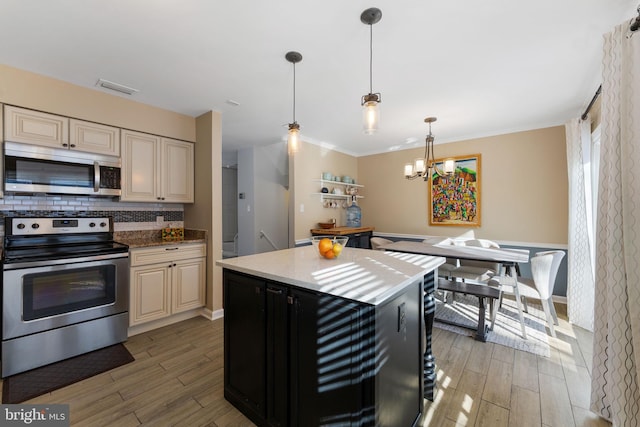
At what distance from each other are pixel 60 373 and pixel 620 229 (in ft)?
12.5

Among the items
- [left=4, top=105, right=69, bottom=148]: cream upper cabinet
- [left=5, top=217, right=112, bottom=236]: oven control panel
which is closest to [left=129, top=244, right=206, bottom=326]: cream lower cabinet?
[left=5, top=217, right=112, bottom=236]: oven control panel

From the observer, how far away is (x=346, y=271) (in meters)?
1.49

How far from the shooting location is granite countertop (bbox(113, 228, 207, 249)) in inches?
115

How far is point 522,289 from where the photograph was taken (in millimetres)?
2764

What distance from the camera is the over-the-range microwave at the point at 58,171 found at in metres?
2.26

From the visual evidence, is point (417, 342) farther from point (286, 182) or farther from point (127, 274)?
point (286, 182)

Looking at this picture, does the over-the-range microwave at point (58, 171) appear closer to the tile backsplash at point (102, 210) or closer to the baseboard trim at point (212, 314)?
the tile backsplash at point (102, 210)

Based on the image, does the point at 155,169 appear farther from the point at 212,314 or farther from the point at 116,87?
the point at 212,314

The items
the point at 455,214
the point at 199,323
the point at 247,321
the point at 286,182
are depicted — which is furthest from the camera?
the point at 286,182

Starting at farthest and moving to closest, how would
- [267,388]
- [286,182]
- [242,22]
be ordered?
[286,182], [242,22], [267,388]

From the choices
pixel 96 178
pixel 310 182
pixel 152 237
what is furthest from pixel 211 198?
pixel 310 182

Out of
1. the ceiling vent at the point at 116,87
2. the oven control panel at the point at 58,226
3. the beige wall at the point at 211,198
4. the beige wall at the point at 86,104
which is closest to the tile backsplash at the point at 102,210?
the oven control panel at the point at 58,226

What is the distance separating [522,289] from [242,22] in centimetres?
344

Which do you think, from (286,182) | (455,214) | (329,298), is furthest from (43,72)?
(455,214)
